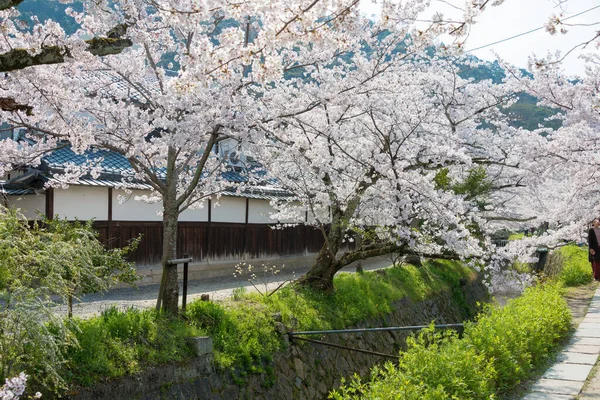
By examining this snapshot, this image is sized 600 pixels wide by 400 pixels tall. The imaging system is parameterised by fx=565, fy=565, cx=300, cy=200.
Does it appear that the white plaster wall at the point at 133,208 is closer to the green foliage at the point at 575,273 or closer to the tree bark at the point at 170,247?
the tree bark at the point at 170,247

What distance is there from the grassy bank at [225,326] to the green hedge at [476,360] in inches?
82.8

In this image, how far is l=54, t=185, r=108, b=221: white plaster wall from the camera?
531 inches

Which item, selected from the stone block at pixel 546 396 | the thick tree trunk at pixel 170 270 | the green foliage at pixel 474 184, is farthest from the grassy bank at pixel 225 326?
the green foliage at pixel 474 184

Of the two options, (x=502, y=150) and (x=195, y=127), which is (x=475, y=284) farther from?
(x=195, y=127)

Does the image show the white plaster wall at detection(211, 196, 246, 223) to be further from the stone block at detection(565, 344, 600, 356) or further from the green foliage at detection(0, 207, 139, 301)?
the stone block at detection(565, 344, 600, 356)

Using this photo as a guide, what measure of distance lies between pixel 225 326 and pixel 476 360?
3.83 metres

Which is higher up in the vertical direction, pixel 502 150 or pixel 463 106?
pixel 463 106

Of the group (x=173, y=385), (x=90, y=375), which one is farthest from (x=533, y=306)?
(x=90, y=375)

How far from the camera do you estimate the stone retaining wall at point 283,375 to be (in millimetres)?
6691

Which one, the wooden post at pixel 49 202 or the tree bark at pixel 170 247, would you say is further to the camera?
the wooden post at pixel 49 202

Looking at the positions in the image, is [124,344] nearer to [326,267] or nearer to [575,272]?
[326,267]

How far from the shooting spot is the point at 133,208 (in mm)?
15305

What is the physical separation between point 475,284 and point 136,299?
42.1ft

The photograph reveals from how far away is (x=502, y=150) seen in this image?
A: 15281 millimetres
